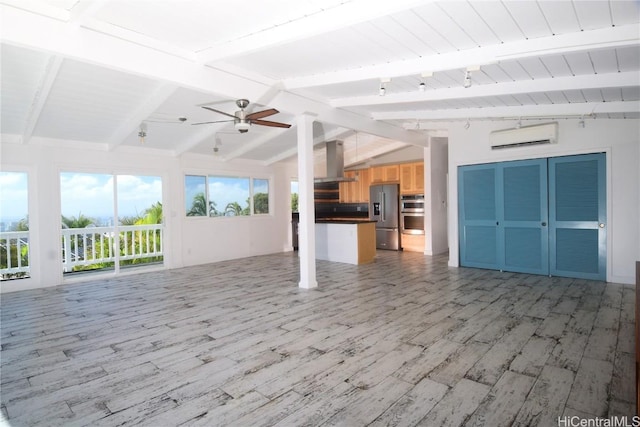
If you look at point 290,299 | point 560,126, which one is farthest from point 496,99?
point 290,299

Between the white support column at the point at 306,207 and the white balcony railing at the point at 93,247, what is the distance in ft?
12.2

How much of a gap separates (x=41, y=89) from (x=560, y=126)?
718 centimetres

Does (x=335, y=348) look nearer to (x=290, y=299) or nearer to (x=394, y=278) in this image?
(x=290, y=299)

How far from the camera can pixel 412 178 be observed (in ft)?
29.2

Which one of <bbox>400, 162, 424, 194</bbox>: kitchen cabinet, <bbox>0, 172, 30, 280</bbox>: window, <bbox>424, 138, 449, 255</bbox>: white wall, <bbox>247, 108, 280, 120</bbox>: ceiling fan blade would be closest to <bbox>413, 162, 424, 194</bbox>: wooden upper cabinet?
<bbox>400, 162, 424, 194</bbox>: kitchen cabinet

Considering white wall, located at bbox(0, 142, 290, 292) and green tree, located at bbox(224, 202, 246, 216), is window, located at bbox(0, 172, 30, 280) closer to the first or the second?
white wall, located at bbox(0, 142, 290, 292)

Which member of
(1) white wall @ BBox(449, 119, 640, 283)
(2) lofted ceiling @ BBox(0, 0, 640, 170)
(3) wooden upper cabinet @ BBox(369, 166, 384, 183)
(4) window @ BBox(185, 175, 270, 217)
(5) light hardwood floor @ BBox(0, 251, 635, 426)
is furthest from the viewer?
(3) wooden upper cabinet @ BBox(369, 166, 384, 183)

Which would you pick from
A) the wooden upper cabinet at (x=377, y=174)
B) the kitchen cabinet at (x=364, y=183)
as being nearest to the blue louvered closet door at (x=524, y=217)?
the wooden upper cabinet at (x=377, y=174)

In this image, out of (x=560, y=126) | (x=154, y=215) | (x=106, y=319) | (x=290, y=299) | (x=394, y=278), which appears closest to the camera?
(x=106, y=319)

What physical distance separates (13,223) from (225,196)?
12.9 feet

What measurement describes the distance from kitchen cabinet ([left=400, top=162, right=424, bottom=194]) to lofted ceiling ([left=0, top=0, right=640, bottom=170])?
329 centimetres

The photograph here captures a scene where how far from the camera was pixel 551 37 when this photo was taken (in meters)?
2.92

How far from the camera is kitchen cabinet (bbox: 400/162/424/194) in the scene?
8781 mm

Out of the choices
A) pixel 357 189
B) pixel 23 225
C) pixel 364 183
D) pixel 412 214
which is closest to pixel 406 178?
pixel 412 214
